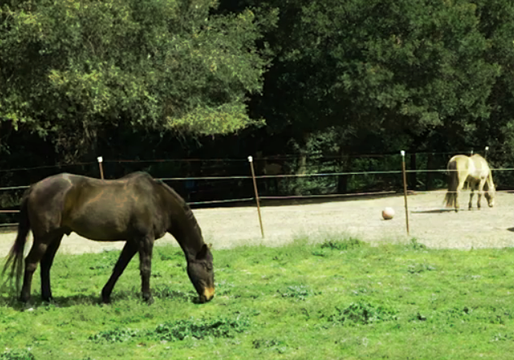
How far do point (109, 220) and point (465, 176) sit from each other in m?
12.5

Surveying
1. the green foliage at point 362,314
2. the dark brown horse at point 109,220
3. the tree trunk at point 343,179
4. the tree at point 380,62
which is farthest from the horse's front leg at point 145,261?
the tree trunk at point 343,179

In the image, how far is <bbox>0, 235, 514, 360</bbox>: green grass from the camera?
19.2ft

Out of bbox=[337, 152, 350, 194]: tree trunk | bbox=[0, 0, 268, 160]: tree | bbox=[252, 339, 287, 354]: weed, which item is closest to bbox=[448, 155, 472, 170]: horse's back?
bbox=[0, 0, 268, 160]: tree

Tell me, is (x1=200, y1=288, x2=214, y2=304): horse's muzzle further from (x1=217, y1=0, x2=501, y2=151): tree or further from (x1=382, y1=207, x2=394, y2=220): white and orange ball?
(x1=217, y1=0, x2=501, y2=151): tree

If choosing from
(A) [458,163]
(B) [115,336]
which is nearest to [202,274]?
(B) [115,336]

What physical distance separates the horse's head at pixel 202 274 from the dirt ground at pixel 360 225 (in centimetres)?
454

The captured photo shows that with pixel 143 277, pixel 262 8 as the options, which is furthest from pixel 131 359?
pixel 262 8

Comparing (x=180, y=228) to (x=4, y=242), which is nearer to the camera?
(x=180, y=228)

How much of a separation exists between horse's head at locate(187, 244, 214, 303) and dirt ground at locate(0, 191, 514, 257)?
4.54 meters

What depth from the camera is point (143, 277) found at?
7.60m

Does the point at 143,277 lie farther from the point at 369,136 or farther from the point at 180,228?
the point at 369,136

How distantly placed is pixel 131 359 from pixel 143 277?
1920mm

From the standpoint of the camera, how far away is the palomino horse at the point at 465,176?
17562 mm

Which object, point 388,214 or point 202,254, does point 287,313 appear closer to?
point 202,254
